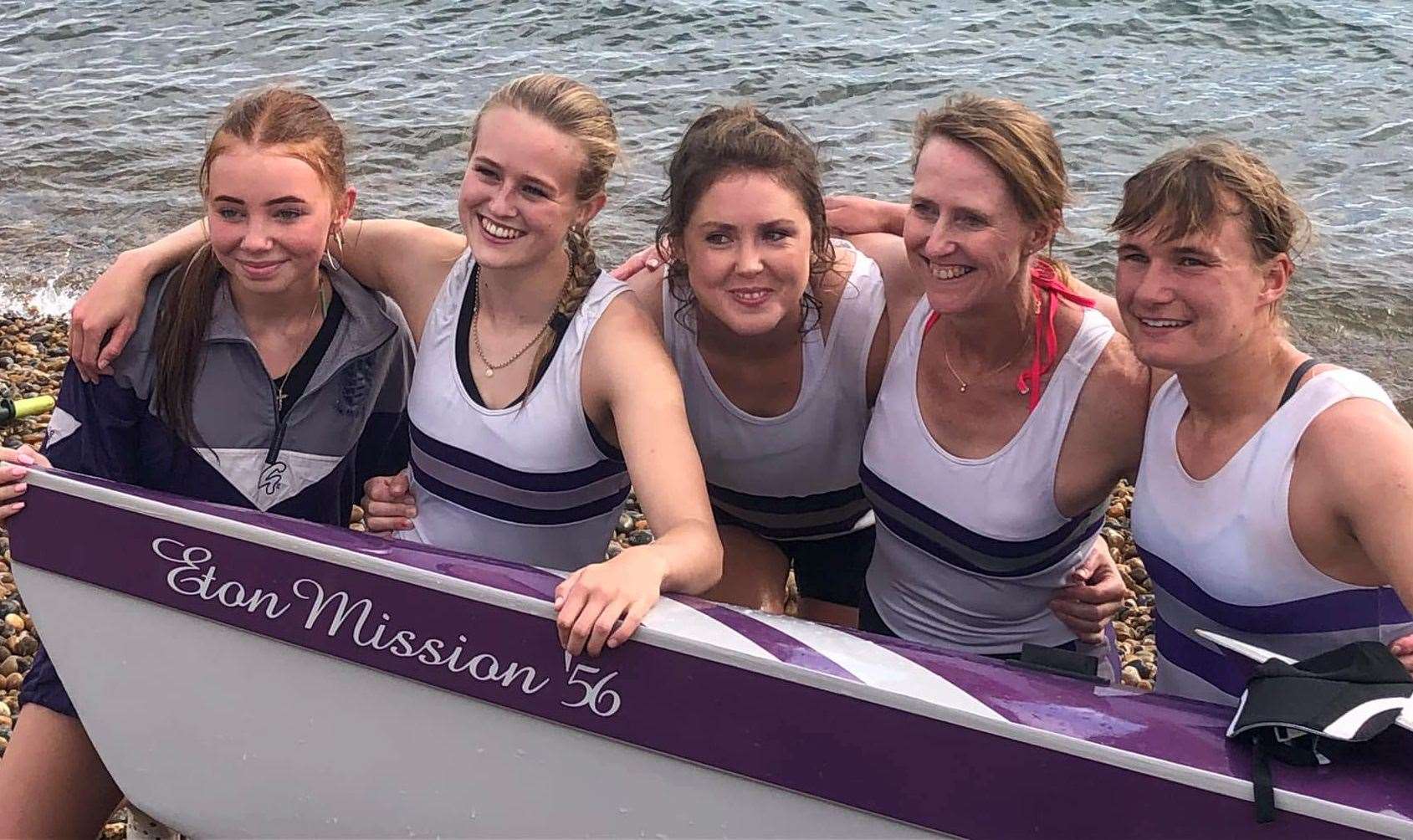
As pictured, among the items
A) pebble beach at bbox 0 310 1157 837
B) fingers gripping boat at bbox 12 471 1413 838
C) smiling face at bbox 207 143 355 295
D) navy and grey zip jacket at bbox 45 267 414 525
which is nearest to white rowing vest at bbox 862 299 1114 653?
fingers gripping boat at bbox 12 471 1413 838

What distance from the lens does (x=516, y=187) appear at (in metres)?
2.65

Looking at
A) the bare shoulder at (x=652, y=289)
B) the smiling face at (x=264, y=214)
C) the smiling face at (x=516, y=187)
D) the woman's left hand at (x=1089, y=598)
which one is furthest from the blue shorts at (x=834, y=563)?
the smiling face at (x=264, y=214)

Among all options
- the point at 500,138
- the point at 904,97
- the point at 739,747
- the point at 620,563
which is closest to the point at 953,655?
the point at 739,747

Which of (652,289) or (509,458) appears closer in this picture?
(509,458)

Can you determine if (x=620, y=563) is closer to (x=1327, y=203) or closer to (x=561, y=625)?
(x=561, y=625)

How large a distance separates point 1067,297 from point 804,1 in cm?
933

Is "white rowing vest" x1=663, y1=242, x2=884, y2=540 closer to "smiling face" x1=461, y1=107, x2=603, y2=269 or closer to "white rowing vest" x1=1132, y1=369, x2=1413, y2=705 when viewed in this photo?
"smiling face" x1=461, y1=107, x2=603, y2=269

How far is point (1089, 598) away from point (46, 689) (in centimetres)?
209

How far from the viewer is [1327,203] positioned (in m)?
7.73

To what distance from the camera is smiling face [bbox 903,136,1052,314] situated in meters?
2.57

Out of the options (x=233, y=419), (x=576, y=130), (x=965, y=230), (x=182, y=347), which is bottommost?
(x=233, y=419)

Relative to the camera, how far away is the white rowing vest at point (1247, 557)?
227 cm

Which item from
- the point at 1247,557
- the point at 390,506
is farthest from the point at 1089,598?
the point at 390,506

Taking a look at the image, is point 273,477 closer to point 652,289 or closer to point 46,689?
point 46,689
